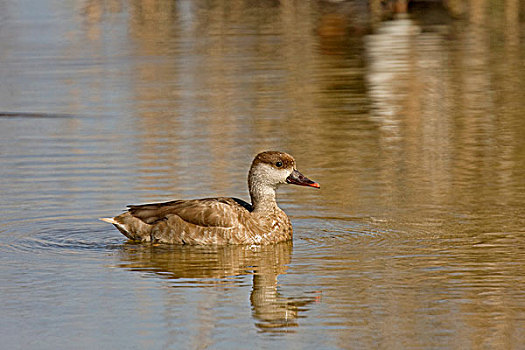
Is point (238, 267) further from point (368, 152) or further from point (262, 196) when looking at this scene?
point (368, 152)

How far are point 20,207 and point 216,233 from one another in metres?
2.45

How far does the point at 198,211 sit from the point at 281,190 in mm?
2515

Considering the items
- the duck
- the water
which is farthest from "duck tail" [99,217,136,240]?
the water

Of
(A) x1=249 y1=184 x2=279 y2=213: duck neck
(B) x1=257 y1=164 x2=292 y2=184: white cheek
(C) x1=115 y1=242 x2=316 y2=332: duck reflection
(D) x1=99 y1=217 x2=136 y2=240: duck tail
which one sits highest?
(B) x1=257 y1=164 x2=292 y2=184: white cheek

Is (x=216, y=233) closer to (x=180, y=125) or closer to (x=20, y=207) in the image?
(x=20, y=207)

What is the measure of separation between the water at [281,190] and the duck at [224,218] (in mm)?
138

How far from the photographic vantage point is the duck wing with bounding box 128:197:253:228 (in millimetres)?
11935

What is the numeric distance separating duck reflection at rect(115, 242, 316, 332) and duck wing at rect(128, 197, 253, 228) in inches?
9.9

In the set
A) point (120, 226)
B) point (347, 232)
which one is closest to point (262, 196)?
point (347, 232)

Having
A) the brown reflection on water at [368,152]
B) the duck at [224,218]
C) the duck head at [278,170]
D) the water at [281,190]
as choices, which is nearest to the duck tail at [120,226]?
the duck at [224,218]

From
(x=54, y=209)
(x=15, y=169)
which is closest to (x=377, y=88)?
(x=15, y=169)

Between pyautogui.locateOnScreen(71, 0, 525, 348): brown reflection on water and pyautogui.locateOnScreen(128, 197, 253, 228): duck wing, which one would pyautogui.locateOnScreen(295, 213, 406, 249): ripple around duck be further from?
pyautogui.locateOnScreen(128, 197, 253, 228): duck wing

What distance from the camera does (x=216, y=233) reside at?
1191 centimetres

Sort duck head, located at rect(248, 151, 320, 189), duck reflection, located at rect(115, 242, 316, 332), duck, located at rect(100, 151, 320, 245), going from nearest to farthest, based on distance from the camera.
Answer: duck reflection, located at rect(115, 242, 316, 332) < duck, located at rect(100, 151, 320, 245) < duck head, located at rect(248, 151, 320, 189)
